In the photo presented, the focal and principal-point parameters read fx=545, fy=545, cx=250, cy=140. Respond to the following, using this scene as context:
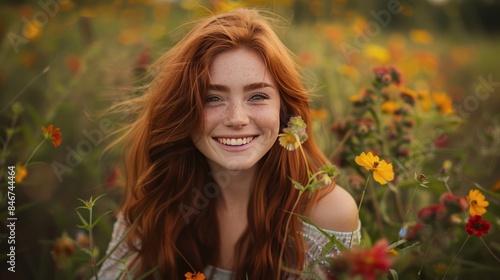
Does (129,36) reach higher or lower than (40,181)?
higher

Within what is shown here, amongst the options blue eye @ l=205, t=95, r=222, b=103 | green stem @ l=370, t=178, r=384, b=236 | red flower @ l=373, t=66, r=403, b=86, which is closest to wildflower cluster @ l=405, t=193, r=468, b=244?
green stem @ l=370, t=178, r=384, b=236

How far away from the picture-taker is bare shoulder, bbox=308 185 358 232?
1.42m

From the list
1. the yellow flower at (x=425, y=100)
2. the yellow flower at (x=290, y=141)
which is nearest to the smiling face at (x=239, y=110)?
the yellow flower at (x=290, y=141)

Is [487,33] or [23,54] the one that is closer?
[23,54]

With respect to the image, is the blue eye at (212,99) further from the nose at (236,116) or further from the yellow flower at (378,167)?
the yellow flower at (378,167)

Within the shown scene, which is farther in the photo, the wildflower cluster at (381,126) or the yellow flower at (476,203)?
the wildflower cluster at (381,126)

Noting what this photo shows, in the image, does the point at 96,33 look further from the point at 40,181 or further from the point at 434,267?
the point at 434,267

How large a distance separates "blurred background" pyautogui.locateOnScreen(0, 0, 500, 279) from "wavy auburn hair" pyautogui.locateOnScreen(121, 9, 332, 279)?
0.20m

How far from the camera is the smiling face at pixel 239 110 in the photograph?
4.32 ft

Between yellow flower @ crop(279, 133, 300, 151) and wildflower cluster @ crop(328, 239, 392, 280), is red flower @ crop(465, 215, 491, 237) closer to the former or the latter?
yellow flower @ crop(279, 133, 300, 151)

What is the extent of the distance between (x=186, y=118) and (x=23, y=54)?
1.63 meters

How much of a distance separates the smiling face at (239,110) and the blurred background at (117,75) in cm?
30

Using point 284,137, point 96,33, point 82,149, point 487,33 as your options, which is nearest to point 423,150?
point 284,137

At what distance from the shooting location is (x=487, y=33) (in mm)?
4020
